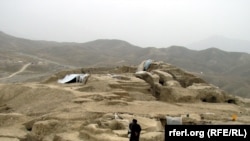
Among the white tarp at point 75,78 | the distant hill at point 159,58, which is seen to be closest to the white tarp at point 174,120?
the white tarp at point 75,78

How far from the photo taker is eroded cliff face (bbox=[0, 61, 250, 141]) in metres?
12.6

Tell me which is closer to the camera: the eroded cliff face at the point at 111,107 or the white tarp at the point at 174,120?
the eroded cliff face at the point at 111,107

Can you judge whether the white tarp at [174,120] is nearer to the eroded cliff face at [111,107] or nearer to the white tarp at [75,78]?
the eroded cliff face at [111,107]

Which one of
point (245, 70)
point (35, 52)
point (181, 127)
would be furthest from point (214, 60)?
point (181, 127)

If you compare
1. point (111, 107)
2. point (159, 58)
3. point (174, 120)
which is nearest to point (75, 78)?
point (111, 107)

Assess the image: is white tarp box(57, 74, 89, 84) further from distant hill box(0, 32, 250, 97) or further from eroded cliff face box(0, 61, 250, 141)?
distant hill box(0, 32, 250, 97)

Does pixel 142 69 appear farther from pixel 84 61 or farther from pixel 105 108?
pixel 84 61

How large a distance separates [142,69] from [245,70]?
133ft

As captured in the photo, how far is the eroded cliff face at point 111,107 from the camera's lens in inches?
495

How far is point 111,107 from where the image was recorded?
15.8 meters

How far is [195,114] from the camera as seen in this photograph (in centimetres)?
1552

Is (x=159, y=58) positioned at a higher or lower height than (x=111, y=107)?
higher

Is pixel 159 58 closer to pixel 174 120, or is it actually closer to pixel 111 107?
pixel 111 107

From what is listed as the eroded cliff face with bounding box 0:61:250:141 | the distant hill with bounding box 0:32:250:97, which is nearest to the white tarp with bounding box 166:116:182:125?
the eroded cliff face with bounding box 0:61:250:141
